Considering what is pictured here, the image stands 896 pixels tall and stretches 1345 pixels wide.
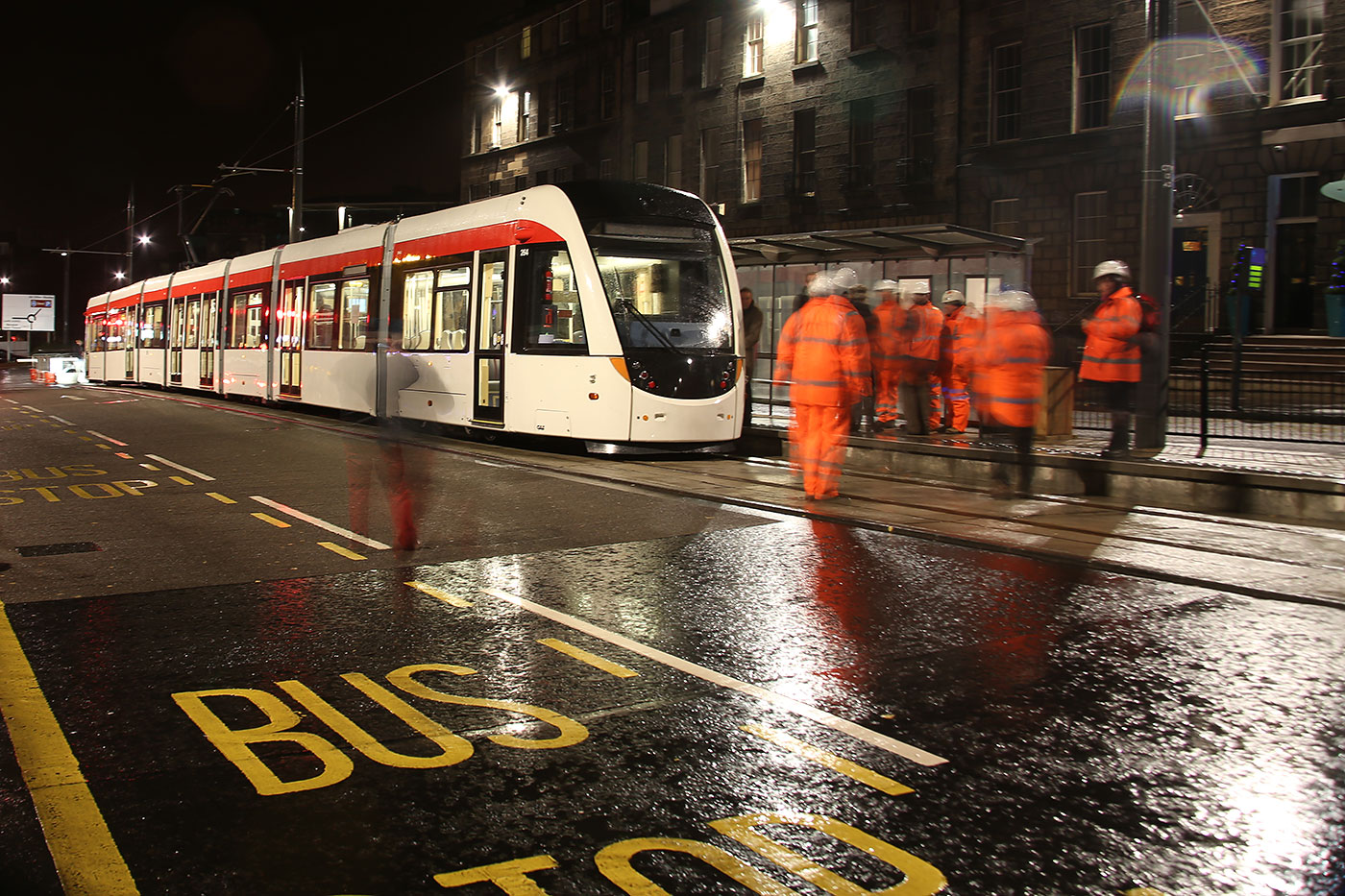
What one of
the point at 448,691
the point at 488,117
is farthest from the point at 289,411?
the point at 488,117

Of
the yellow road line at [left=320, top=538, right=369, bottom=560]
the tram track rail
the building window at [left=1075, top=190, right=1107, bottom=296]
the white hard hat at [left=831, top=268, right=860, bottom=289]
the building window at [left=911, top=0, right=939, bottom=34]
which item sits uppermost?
the building window at [left=911, top=0, right=939, bottom=34]

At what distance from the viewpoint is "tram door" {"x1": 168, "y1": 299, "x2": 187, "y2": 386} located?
31797mm

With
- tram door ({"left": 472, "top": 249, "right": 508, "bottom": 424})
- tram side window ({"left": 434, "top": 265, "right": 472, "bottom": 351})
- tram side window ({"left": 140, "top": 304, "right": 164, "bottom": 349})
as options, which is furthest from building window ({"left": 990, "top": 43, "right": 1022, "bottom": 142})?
tram side window ({"left": 140, "top": 304, "right": 164, "bottom": 349})

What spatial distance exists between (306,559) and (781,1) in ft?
98.8

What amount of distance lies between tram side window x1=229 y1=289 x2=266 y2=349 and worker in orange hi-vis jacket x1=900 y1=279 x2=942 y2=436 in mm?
15157

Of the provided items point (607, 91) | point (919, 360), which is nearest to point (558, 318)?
point (919, 360)

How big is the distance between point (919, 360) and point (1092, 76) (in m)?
15.1

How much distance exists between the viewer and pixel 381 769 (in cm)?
400

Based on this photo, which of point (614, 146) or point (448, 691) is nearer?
point (448, 691)

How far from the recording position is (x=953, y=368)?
646 inches

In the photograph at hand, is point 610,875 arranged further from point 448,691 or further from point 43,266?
point 43,266

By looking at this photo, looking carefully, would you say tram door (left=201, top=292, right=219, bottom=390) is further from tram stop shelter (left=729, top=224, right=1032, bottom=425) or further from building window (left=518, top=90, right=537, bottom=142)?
building window (left=518, top=90, right=537, bottom=142)

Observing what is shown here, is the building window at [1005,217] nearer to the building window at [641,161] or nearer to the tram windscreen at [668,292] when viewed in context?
the tram windscreen at [668,292]

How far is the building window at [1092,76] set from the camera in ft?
87.4
